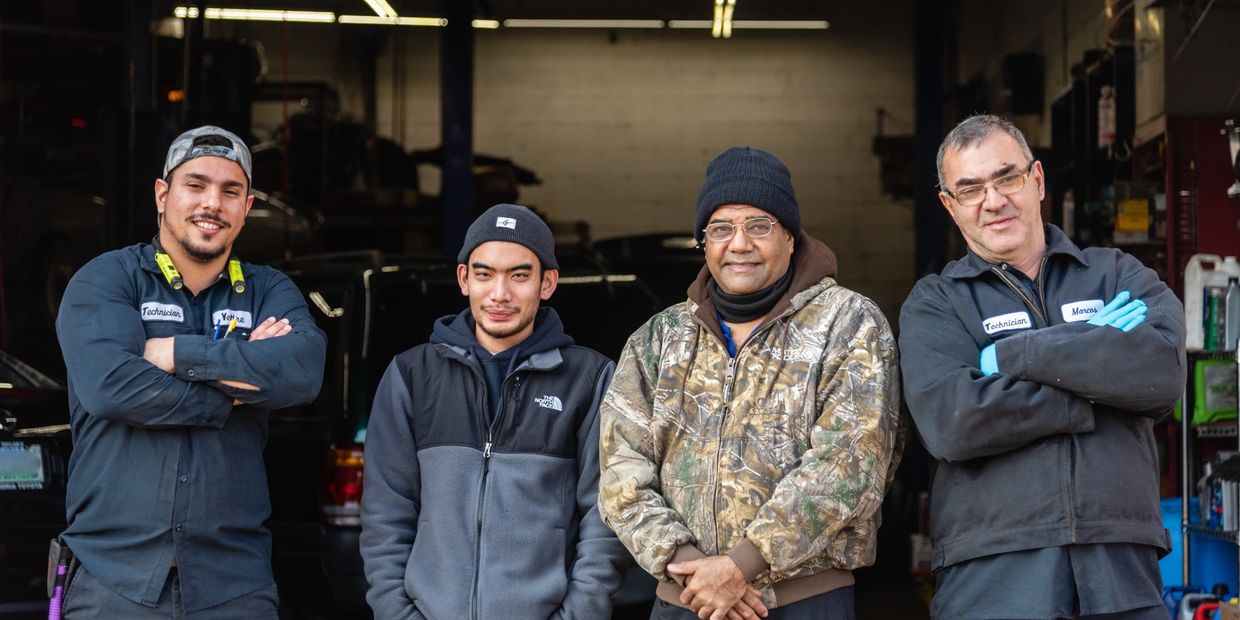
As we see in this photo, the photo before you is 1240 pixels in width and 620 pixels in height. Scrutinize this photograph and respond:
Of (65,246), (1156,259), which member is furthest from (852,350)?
(65,246)

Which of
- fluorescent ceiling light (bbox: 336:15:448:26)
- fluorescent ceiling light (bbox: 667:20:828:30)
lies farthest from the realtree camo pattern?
fluorescent ceiling light (bbox: 667:20:828:30)

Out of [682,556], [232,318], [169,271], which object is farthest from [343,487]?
[682,556]

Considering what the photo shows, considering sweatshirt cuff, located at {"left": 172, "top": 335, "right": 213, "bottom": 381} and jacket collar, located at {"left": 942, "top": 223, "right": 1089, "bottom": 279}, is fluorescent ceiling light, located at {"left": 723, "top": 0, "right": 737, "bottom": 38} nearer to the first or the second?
jacket collar, located at {"left": 942, "top": 223, "right": 1089, "bottom": 279}

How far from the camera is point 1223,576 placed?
5070 millimetres

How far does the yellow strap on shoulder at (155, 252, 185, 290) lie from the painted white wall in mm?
11449

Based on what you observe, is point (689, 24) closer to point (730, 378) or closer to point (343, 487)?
point (343, 487)

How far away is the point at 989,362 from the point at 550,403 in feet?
3.42

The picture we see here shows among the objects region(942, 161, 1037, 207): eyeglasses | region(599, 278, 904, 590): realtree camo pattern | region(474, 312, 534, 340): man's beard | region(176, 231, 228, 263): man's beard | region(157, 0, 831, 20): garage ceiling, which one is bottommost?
region(599, 278, 904, 590): realtree camo pattern

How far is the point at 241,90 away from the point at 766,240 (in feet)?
24.4

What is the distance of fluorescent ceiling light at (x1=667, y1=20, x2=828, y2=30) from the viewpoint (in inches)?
571

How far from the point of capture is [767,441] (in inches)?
113

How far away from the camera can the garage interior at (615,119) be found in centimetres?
630

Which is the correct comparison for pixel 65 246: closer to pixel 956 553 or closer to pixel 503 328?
pixel 503 328

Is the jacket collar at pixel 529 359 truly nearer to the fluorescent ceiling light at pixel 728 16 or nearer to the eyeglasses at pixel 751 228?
the eyeglasses at pixel 751 228
